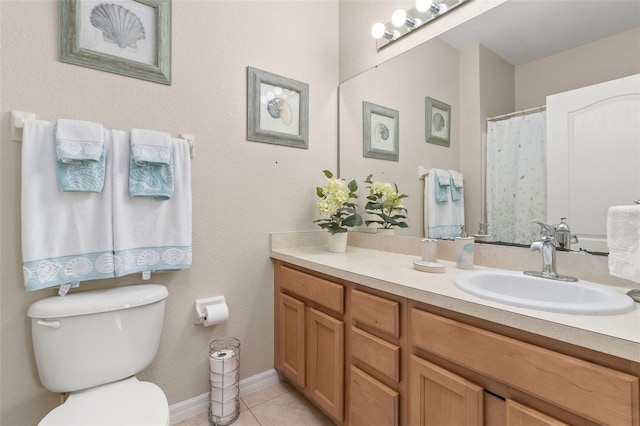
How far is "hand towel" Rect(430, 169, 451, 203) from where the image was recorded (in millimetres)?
1540

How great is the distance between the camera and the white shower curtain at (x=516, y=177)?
1.21 m

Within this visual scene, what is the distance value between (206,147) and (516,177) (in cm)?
149

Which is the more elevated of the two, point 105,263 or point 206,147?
point 206,147

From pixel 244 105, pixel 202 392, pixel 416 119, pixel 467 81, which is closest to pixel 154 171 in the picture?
pixel 244 105

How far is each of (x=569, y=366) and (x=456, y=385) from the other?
31 centimetres

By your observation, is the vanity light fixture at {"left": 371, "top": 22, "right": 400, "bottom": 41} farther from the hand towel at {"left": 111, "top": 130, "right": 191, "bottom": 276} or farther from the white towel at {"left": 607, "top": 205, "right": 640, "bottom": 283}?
the white towel at {"left": 607, "top": 205, "right": 640, "bottom": 283}

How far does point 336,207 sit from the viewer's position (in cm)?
180

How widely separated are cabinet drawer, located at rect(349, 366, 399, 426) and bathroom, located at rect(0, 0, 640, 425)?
75cm

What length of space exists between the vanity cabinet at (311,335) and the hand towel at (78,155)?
1004mm

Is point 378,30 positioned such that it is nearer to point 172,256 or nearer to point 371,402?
point 172,256

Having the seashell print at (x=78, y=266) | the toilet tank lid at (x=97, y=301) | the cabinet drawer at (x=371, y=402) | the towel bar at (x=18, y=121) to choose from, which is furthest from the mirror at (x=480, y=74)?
the towel bar at (x=18, y=121)

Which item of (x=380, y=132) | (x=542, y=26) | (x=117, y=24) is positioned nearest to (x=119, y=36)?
(x=117, y=24)

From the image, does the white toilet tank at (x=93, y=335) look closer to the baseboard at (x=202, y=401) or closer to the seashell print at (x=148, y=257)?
the seashell print at (x=148, y=257)

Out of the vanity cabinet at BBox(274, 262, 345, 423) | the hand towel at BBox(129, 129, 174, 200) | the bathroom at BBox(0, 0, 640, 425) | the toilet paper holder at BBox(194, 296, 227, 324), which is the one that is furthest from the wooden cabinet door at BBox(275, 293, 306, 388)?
the hand towel at BBox(129, 129, 174, 200)
